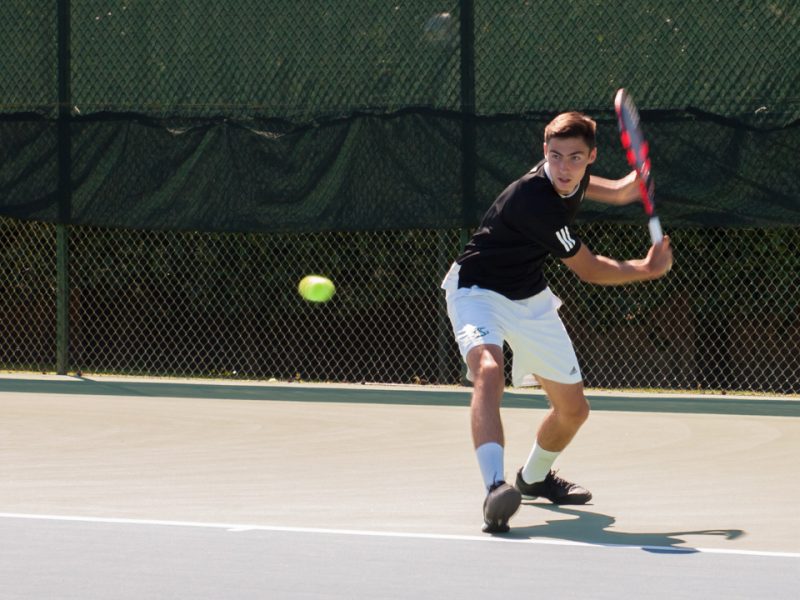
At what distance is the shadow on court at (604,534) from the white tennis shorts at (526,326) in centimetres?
56

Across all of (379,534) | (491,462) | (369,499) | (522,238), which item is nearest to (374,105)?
(369,499)

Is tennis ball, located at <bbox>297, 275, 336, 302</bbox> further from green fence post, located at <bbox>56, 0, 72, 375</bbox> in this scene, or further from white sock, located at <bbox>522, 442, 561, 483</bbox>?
white sock, located at <bbox>522, 442, 561, 483</bbox>

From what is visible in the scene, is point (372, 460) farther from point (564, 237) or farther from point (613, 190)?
point (564, 237)

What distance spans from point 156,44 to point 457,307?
5.87m

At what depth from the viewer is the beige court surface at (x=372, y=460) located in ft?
19.7

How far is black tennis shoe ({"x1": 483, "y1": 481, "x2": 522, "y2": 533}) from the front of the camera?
550cm

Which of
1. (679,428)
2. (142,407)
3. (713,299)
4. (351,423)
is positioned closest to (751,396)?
(713,299)

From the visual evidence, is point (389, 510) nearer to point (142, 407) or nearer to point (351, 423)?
point (351, 423)

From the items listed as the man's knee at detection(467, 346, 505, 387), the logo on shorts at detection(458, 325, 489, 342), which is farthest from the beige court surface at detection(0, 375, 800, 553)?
the logo on shorts at detection(458, 325, 489, 342)

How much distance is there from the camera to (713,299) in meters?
10.9

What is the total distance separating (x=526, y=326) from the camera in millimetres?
6180

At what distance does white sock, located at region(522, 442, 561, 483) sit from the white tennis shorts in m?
0.35

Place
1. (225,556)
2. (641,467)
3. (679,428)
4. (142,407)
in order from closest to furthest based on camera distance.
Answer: (225,556)
(641,467)
(679,428)
(142,407)

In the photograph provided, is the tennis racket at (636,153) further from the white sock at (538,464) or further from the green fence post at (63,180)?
the green fence post at (63,180)
